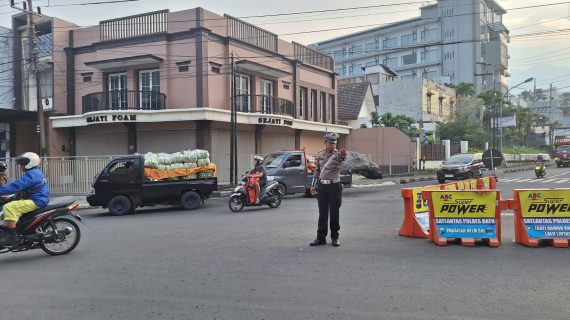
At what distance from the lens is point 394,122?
41.0 meters

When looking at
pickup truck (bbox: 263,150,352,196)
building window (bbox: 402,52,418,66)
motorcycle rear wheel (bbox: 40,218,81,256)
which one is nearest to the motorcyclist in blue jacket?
motorcycle rear wheel (bbox: 40,218,81,256)

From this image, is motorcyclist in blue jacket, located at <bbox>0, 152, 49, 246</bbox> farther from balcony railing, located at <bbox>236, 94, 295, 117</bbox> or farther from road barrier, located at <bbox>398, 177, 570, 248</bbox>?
balcony railing, located at <bbox>236, 94, 295, 117</bbox>

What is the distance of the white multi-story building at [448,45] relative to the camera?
73.8 metres

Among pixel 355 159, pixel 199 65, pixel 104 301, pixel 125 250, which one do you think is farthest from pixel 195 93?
pixel 104 301

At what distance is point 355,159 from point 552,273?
54.7ft

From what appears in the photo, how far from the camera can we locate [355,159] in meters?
22.7

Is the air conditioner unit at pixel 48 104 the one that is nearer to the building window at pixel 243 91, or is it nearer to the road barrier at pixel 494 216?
the building window at pixel 243 91

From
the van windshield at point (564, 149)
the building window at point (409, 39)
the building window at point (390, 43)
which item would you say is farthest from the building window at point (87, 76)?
the building window at point (390, 43)

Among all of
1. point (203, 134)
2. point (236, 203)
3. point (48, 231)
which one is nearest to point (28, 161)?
point (48, 231)

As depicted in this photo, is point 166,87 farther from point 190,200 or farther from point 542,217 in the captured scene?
point 542,217

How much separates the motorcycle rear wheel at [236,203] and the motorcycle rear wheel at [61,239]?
20.2ft

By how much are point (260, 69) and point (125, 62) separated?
271 inches

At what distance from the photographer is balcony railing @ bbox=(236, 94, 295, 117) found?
25.7m

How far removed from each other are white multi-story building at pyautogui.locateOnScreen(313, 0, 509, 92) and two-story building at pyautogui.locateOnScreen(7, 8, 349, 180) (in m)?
47.2
